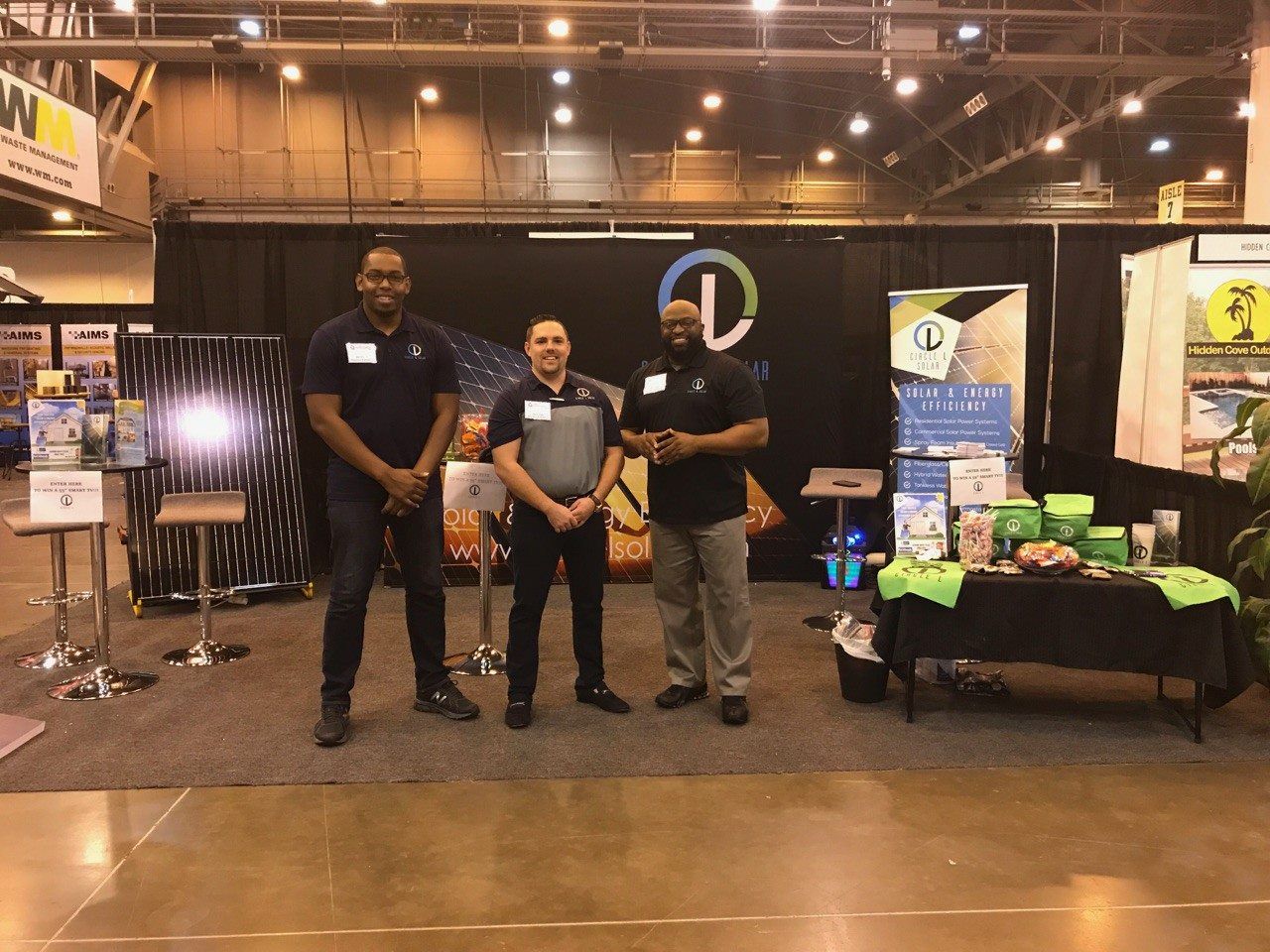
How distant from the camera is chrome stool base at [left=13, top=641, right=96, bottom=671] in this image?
4.22 m

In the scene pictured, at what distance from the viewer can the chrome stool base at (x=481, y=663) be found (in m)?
4.14

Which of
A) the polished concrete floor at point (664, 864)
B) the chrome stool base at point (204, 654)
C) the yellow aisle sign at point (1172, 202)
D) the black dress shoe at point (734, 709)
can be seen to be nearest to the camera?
the polished concrete floor at point (664, 864)

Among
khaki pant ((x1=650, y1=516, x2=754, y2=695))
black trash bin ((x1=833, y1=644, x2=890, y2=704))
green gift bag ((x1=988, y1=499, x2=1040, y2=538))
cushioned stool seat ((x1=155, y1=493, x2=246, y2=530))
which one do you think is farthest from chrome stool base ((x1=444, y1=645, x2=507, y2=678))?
green gift bag ((x1=988, y1=499, x2=1040, y2=538))

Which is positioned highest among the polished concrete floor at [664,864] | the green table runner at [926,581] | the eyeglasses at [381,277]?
the eyeglasses at [381,277]

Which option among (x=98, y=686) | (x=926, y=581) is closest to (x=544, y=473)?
(x=926, y=581)

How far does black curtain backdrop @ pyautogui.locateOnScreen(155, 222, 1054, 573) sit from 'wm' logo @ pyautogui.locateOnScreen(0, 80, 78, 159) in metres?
1.13

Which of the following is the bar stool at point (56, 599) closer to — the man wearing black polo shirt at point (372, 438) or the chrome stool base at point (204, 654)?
the chrome stool base at point (204, 654)

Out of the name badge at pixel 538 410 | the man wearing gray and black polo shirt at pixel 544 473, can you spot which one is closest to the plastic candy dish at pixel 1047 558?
the man wearing gray and black polo shirt at pixel 544 473

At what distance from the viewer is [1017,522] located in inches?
139

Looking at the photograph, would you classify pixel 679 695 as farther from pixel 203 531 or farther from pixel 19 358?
pixel 19 358

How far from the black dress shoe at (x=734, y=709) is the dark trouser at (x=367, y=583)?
116 cm

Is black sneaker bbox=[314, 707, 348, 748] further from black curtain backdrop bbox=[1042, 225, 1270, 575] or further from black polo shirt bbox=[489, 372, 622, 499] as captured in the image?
black curtain backdrop bbox=[1042, 225, 1270, 575]

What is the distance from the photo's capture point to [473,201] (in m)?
13.1

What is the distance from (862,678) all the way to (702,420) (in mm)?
1297
